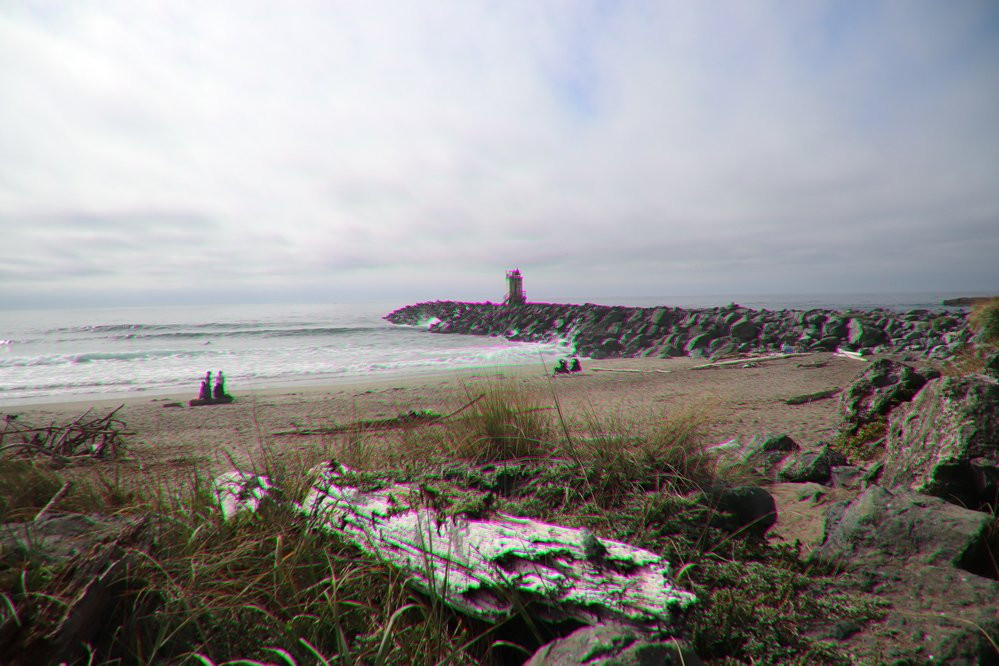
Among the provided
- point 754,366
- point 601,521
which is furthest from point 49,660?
point 754,366

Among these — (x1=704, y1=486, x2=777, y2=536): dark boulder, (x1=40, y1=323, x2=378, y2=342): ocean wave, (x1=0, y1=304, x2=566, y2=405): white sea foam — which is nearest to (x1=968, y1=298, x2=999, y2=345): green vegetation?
(x1=704, y1=486, x2=777, y2=536): dark boulder

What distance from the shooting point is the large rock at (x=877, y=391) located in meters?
4.21

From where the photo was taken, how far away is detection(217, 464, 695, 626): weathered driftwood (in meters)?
1.75

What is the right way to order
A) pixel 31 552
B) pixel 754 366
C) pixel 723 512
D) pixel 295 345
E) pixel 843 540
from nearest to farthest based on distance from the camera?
pixel 31 552
pixel 843 540
pixel 723 512
pixel 754 366
pixel 295 345

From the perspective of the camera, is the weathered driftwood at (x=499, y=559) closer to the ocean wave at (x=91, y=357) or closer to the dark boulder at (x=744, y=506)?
the dark boulder at (x=744, y=506)

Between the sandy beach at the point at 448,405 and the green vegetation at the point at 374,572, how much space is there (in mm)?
1149

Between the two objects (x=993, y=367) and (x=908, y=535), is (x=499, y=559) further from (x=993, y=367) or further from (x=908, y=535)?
(x=993, y=367)

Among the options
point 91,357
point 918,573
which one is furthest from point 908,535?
point 91,357

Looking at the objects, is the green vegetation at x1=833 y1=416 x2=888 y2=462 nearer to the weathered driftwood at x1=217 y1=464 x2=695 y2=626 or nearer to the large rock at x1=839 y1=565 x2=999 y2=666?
the large rock at x1=839 y1=565 x2=999 y2=666

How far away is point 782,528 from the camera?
2.91 m

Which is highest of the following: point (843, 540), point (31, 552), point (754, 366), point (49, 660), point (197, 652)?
point (31, 552)

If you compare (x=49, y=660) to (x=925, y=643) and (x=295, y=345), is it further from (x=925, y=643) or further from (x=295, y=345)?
(x=295, y=345)

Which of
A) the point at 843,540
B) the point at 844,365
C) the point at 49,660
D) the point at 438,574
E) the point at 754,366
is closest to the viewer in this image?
the point at 49,660

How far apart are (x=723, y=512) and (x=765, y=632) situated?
1.01m
